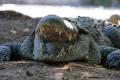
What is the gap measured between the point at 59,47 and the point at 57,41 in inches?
3.5

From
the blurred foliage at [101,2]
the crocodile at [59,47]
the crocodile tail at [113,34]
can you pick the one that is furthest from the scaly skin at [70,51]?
the blurred foliage at [101,2]

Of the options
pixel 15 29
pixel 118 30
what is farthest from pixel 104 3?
pixel 118 30

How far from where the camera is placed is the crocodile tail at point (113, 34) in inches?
316

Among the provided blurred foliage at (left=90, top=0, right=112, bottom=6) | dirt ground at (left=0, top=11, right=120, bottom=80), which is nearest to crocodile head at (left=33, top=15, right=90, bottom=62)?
dirt ground at (left=0, top=11, right=120, bottom=80)

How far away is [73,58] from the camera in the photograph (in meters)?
5.91

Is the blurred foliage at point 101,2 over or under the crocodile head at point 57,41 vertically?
over

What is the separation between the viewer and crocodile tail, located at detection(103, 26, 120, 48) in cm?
802

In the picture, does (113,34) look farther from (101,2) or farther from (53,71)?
(101,2)

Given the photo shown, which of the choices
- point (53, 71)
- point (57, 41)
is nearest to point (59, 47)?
point (57, 41)

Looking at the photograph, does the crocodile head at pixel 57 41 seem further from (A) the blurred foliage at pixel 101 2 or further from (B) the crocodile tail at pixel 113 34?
(A) the blurred foliage at pixel 101 2

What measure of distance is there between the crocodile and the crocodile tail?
713mm

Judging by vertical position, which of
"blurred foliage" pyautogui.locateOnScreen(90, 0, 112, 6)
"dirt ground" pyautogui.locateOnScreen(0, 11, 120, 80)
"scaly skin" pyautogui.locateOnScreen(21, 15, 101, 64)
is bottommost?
"dirt ground" pyautogui.locateOnScreen(0, 11, 120, 80)

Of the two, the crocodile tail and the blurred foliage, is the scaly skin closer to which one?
the crocodile tail

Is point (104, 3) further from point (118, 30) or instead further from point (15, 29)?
point (118, 30)
